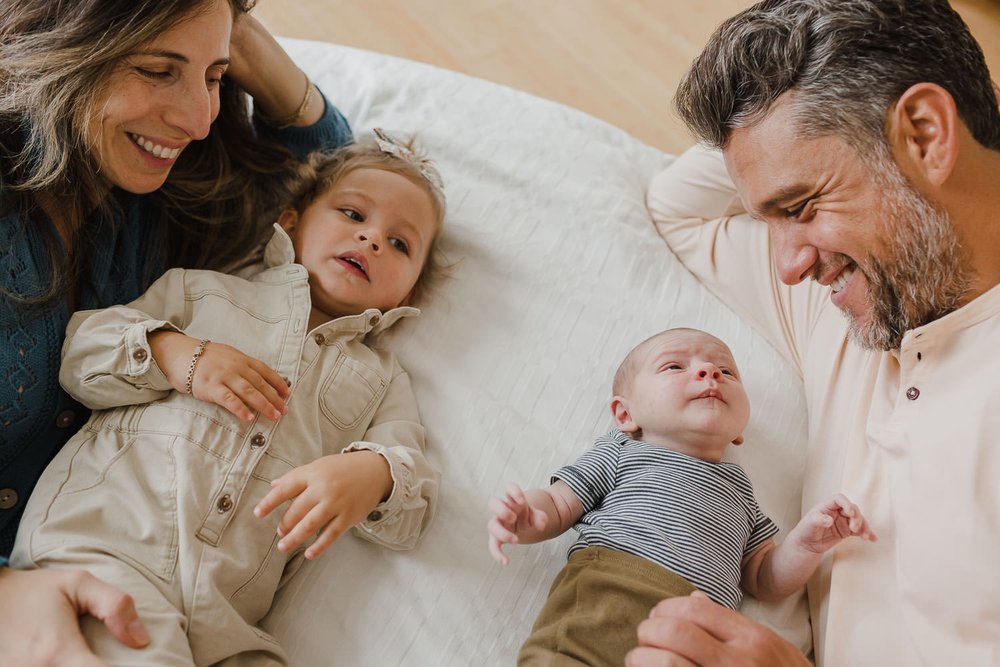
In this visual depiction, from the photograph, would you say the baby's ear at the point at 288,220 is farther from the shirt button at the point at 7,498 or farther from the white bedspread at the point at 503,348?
the shirt button at the point at 7,498

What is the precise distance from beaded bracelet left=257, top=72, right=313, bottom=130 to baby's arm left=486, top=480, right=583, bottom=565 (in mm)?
945

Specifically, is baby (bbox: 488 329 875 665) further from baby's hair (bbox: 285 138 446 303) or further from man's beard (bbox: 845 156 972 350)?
baby's hair (bbox: 285 138 446 303)

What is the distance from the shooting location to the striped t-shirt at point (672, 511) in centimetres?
127

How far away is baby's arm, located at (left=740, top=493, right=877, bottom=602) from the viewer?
1224 millimetres

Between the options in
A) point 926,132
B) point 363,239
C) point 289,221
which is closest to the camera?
point 926,132

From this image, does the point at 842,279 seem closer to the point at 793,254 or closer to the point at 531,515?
the point at 793,254

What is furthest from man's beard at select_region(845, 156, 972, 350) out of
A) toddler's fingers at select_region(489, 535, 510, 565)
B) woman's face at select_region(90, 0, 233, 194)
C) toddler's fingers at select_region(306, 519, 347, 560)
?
woman's face at select_region(90, 0, 233, 194)

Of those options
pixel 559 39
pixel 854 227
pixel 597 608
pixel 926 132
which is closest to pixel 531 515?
pixel 597 608

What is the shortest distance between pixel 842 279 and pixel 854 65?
1.04 feet

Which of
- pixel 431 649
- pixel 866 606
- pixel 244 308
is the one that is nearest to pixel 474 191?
pixel 244 308

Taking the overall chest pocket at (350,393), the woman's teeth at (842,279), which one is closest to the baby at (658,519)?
the woman's teeth at (842,279)

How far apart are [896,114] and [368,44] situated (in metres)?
1.98

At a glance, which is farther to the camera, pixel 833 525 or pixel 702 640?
pixel 833 525

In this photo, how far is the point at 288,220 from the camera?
66.9 inches
